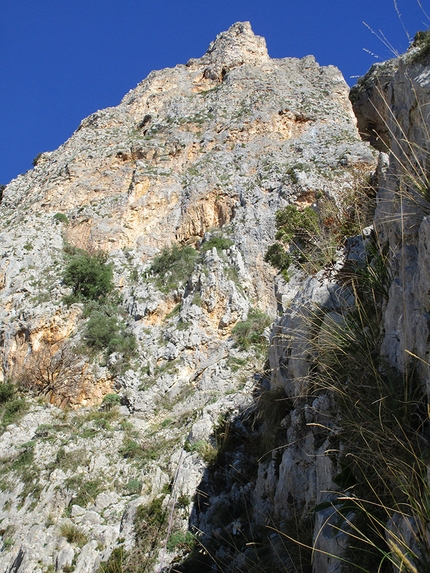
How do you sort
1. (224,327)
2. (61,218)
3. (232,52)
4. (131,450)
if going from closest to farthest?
(131,450)
(224,327)
(61,218)
(232,52)

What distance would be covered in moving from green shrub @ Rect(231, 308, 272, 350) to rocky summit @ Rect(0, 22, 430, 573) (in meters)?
0.08

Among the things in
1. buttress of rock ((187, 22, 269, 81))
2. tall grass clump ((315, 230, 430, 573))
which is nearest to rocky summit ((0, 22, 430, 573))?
tall grass clump ((315, 230, 430, 573))

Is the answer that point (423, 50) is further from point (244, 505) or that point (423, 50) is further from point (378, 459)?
point (244, 505)

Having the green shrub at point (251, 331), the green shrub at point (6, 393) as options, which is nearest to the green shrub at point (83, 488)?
the green shrub at point (6, 393)

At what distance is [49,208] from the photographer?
22.6 meters

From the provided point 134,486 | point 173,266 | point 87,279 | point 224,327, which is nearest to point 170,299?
point 173,266

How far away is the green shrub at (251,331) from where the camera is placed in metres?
13.6

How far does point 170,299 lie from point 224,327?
276 cm

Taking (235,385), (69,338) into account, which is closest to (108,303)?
(69,338)

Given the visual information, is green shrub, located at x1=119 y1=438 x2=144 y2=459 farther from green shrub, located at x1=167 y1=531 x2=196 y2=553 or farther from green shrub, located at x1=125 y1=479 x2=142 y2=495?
green shrub, located at x1=167 y1=531 x2=196 y2=553

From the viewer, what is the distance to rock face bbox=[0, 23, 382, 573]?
6.95 meters

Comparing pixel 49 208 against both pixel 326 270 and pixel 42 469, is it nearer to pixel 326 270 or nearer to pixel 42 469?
pixel 42 469

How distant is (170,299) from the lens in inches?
652

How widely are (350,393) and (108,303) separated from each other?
606 inches
